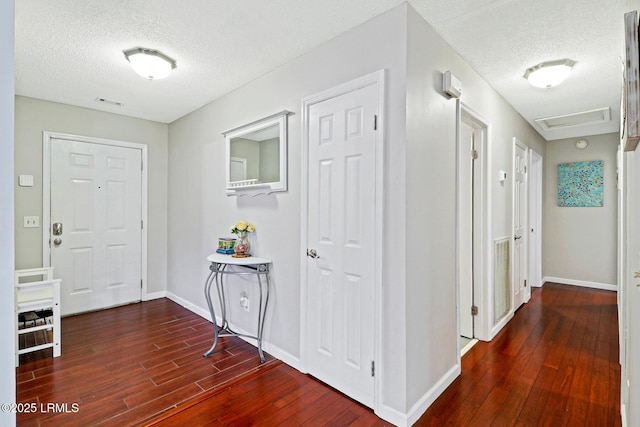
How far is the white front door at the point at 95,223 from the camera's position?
3578 millimetres

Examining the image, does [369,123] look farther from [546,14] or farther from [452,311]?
[452,311]

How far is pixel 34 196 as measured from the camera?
3.40 meters

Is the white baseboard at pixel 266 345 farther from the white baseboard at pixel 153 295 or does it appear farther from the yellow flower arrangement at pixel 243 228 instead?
the yellow flower arrangement at pixel 243 228

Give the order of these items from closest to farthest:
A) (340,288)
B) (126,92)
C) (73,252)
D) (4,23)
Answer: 1. (4,23)
2. (340,288)
3. (126,92)
4. (73,252)

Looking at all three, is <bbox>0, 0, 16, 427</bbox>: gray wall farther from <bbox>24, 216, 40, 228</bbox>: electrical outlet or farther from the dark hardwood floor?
<bbox>24, 216, 40, 228</bbox>: electrical outlet

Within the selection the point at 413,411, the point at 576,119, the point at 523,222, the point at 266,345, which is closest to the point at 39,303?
the point at 266,345

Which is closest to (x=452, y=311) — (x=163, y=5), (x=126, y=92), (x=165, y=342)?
(x=165, y=342)

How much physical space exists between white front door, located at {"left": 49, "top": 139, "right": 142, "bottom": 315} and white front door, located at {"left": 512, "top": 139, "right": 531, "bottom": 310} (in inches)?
184

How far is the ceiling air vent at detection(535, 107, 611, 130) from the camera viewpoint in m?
3.78

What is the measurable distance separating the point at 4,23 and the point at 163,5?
1.48 m

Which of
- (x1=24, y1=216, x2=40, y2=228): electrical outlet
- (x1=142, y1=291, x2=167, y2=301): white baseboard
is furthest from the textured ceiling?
(x1=142, y1=291, x2=167, y2=301): white baseboard

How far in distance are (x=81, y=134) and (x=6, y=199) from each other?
3815 millimetres

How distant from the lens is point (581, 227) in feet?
16.2

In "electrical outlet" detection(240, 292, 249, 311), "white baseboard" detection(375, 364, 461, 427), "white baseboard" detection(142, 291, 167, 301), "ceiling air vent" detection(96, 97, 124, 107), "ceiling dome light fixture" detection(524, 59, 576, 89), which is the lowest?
"white baseboard" detection(375, 364, 461, 427)
